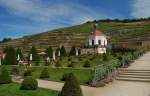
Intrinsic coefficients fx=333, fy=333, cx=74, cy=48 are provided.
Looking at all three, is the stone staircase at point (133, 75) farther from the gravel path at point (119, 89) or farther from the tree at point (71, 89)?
the tree at point (71, 89)

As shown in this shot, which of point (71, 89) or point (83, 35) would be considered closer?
point (71, 89)

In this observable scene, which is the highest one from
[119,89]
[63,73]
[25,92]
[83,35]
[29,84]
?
[83,35]

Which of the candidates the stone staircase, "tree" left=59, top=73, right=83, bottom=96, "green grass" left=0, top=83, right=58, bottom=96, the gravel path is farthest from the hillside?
"tree" left=59, top=73, right=83, bottom=96

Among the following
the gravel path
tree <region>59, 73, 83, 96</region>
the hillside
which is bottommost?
the gravel path

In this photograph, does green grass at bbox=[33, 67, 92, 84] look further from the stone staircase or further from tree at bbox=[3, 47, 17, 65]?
tree at bbox=[3, 47, 17, 65]

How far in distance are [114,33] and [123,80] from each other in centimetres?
9568

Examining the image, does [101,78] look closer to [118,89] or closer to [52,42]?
[118,89]

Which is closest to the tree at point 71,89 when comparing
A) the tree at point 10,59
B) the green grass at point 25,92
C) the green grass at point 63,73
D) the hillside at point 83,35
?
the green grass at point 25,92

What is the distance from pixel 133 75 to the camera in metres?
25.4

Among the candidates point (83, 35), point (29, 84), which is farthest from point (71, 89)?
point (83, 35)

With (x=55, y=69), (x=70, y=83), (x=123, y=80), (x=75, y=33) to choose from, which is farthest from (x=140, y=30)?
(x=70, y=83)

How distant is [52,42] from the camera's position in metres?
127

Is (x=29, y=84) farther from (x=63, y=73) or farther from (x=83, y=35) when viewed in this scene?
(x=83, y=35)

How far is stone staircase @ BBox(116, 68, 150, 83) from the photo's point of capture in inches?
952
